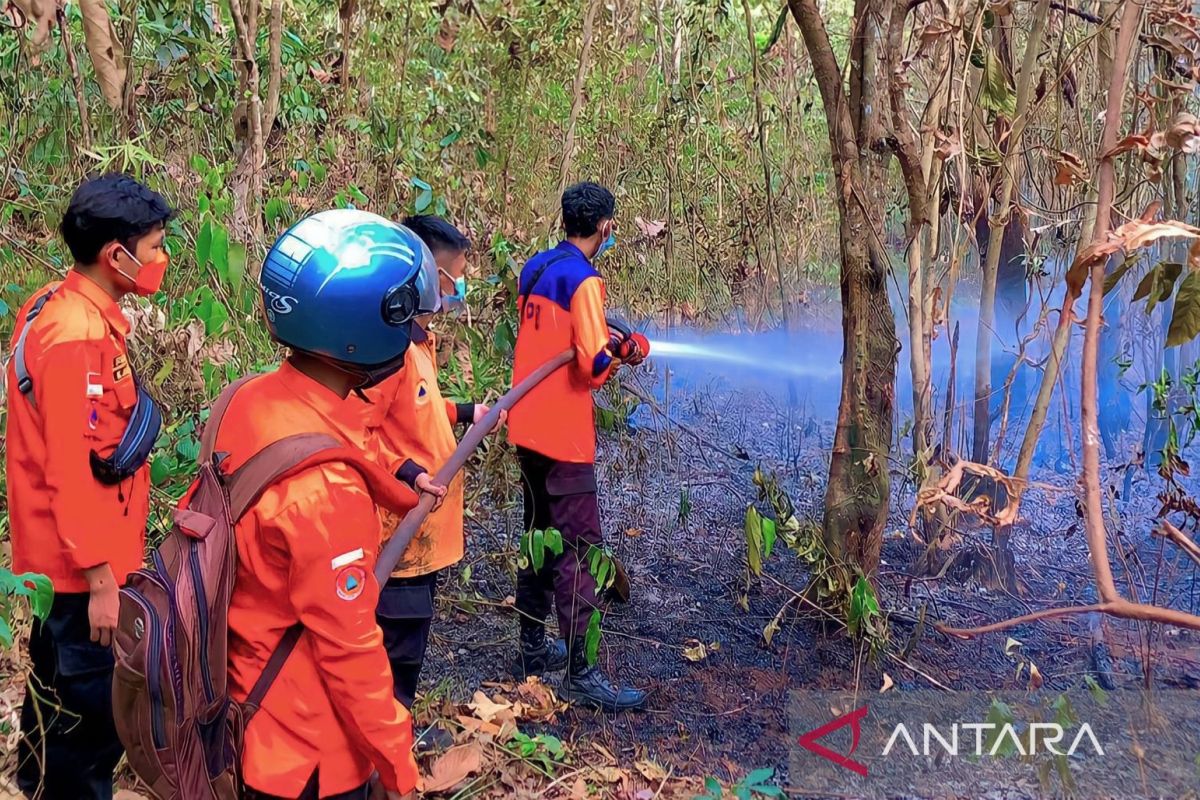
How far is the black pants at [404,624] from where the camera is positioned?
8.00 ft

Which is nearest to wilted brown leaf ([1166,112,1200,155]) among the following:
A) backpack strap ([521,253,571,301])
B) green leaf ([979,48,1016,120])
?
green leaf ([979,48,1016,120])

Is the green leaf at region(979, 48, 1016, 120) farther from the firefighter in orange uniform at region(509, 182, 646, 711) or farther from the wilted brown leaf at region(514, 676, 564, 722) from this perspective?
the wilted brown leaf at region(514, 676, 564, 722)

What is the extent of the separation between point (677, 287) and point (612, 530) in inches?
52.8

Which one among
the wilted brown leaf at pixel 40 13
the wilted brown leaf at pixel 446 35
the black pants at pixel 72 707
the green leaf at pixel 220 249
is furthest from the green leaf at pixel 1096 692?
the wilted brown leaf at pixel 446 35

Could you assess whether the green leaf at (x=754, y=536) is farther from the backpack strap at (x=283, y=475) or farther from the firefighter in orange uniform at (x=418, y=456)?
the backpack strap at (x=283, y=475)

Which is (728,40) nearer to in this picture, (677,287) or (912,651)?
(677,287)

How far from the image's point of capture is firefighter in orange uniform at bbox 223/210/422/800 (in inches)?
54.0

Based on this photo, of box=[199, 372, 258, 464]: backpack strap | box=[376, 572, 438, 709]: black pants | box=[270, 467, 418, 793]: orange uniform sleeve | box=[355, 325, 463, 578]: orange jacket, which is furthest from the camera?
box=[376, 572, 438, 709]: black pants

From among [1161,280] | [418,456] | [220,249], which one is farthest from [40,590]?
[1161,280]

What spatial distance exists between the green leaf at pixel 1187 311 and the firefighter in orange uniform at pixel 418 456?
155cm

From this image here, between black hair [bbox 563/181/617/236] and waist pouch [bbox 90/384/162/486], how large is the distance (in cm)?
144

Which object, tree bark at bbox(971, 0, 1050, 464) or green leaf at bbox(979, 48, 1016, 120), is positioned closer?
green leaf at bbox(979, 48, 1016, 120)

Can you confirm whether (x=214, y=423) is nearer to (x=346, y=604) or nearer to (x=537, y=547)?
(x=346, y=604)

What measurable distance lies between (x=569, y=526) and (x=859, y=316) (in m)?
1.17
